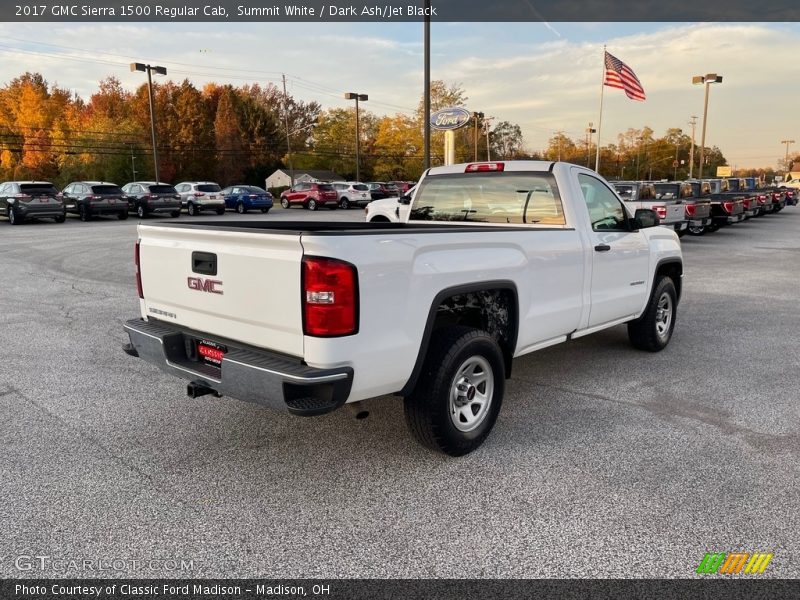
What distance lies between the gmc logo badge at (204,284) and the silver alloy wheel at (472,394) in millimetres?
1565

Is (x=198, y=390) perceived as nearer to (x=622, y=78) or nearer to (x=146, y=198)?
(x=622, y=78)

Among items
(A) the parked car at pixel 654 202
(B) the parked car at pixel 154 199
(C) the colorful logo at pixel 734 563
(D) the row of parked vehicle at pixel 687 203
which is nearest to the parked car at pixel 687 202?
(D) the row of parked vehicle at pixel 687 203

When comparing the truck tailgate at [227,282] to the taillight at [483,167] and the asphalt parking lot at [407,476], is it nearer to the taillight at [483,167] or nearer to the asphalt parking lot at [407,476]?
the asphalt parking lot at [407,476]

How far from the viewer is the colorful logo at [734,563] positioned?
2.82m

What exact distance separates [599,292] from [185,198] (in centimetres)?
2828

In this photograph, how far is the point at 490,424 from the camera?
4184 mm

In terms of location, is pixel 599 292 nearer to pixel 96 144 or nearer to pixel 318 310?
pixel 318 310

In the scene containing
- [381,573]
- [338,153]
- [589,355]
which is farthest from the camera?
[338,153]

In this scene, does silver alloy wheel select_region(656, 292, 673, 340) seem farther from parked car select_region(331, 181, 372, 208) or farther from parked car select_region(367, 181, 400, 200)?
parked car select_region(367, 181, 400, 200)

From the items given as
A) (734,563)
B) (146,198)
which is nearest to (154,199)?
(146,198)

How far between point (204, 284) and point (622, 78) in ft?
79.0

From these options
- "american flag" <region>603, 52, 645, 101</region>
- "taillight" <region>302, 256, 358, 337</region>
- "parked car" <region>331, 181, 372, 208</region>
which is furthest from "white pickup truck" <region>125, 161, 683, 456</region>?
"parked car" <region>331, 181, 372, 208</region>

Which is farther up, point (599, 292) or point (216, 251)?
point (216, 251)

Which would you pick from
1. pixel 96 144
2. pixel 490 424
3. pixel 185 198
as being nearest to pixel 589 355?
pixel 490 424
